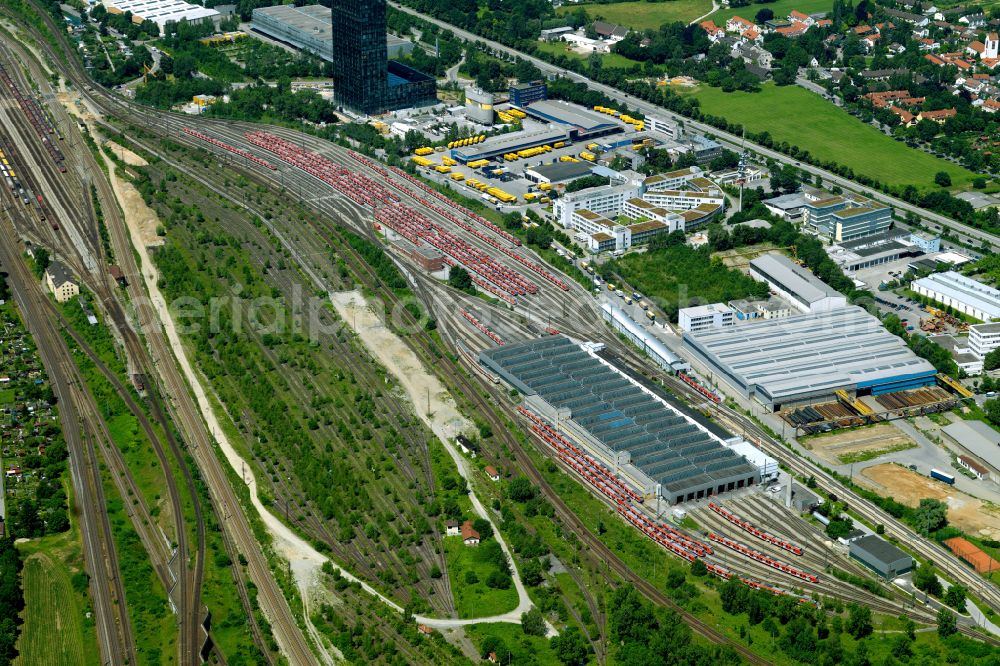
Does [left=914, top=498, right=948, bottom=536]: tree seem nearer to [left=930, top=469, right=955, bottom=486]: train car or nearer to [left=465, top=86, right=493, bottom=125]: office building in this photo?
[left=930, top=469, right=955, bottom=486]: train car

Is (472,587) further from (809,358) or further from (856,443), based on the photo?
(809,358)

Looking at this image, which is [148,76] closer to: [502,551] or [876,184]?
[876,184]

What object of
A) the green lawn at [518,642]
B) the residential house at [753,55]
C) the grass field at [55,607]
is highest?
the green lawn at [518,642]

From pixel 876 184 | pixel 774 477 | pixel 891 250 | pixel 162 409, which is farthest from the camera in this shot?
pixel 876 184

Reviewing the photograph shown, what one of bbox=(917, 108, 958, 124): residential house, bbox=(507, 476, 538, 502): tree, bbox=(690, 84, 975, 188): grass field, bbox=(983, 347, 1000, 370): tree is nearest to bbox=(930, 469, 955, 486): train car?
bbox=(983, 347, 1000, 370): tree

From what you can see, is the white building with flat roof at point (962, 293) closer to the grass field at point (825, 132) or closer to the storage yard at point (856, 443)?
the storage yard at point (856, 443)

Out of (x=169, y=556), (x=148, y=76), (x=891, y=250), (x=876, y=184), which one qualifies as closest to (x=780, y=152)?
(x=876, y=184)

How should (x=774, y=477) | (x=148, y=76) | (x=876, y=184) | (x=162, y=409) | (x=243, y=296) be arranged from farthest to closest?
1. (x=148, y=76)
2. (x=876, y=184)
3. (x=243, y=296)
4. (x=162, y=409)
5. (x=774, y=477)

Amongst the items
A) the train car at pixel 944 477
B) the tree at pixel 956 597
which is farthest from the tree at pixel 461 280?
the tree at pixel 956 597
